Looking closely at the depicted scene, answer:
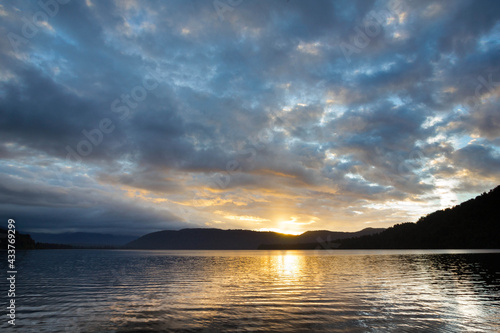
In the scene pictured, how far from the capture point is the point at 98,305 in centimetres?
3206

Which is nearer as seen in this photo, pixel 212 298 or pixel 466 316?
pixel 466 316

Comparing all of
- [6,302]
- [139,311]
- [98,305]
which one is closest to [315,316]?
[139,311]

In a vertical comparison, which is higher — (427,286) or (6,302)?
(6,302)

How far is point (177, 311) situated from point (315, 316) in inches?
530

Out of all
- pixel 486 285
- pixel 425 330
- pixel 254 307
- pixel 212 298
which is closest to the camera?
pixel 425 330

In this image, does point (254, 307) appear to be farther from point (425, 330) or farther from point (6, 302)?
point (6, 302)

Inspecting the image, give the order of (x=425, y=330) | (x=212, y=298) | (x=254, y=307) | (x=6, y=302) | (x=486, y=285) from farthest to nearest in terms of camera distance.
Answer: (x=486, y=285)
(x=212, y=298)
(x=6, y=302)
(x=254, y=307)
(x=425, y=330)

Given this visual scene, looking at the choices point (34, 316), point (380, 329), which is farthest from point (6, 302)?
point (380, 329)

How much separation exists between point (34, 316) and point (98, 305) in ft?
20.3

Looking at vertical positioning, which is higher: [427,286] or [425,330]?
[425,330]

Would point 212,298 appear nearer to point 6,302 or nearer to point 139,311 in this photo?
point 139,311

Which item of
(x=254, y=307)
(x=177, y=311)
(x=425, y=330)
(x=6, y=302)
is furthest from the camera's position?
(x=6, y=302)

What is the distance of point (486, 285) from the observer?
44.1 metres

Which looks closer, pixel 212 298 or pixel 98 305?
pixel 98 305
